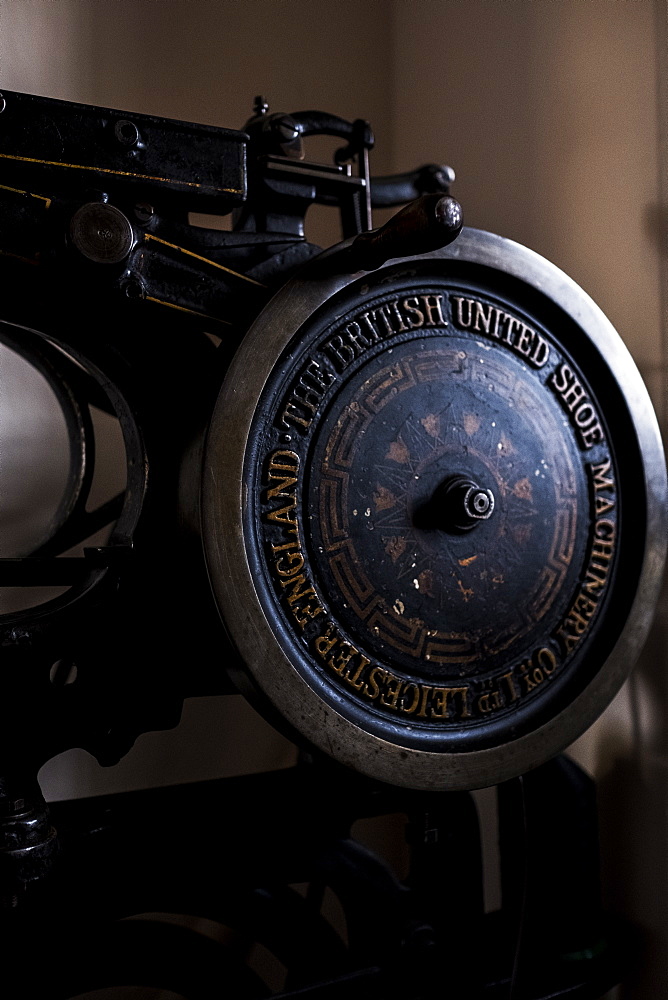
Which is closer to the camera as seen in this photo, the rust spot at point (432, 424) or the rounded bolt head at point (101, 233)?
the rounded bolt head at point (101, 233)

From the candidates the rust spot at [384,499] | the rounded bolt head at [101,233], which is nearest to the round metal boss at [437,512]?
the rust spot at [384,499]

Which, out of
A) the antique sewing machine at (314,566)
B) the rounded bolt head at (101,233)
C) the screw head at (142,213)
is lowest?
the antique sewing machine at (314,566)

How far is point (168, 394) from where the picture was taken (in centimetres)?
109

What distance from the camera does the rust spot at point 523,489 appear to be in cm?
109

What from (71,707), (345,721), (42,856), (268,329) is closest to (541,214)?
(268,329)

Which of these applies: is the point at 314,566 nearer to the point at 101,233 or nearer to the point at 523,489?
the point at 523,489

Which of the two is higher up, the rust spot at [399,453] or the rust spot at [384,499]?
the rust spot at [399,453]

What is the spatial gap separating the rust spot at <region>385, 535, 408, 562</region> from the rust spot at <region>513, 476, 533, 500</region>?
18 centimetres

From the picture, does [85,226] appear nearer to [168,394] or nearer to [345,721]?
[168,394]

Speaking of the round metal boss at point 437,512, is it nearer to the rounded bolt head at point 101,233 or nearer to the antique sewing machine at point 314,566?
the antique sewing machine at point 314,566

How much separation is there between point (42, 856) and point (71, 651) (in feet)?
0.70

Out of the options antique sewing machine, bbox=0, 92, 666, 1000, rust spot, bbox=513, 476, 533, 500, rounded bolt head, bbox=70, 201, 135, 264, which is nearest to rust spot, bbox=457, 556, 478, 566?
antique sewing machine, bbox=0, 92, 666, 1000

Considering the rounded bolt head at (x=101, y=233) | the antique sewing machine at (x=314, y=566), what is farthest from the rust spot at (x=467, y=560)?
the rounded bolt head at (x=101, y=233)

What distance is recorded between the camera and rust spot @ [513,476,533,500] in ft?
3.58
